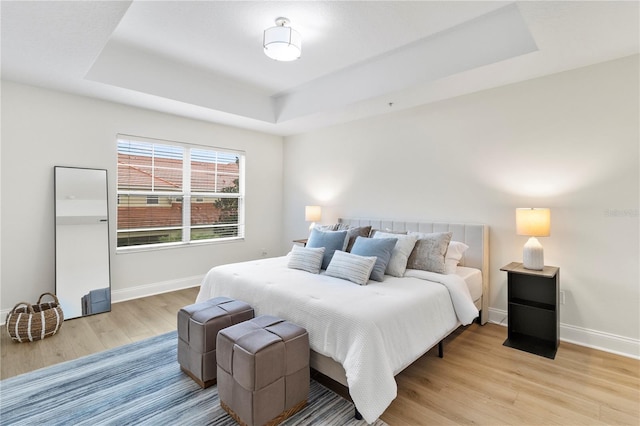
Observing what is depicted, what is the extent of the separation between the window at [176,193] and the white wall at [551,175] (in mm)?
2407

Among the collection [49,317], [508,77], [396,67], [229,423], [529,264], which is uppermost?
[396,67]

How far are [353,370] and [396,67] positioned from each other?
115 inches

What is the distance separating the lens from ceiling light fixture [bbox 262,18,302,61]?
99.5 inches

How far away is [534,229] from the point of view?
2.78 meters

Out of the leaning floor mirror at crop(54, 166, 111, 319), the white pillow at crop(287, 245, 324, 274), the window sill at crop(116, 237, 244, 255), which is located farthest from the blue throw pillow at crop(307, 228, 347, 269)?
the leaning floor mirror at crop(54, 166, 111, 319)

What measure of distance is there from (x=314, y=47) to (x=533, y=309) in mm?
3199

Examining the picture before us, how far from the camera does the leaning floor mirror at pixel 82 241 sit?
3.46 metres

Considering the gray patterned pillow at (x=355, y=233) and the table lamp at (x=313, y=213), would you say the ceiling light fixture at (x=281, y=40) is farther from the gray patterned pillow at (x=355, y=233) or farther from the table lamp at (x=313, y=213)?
the table lamp at (x=313, y=213)

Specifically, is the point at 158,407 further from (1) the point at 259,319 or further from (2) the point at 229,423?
(1) the point at 259,319

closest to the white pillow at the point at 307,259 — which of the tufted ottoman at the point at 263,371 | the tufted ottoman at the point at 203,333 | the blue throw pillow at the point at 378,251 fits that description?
the blue throw pillow at the point at 378,251

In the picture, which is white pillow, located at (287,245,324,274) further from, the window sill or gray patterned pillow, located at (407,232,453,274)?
the window sill

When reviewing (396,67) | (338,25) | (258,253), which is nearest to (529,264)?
(396,67)

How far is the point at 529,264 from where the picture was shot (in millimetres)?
2844

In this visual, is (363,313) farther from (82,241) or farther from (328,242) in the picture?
(82,241)
